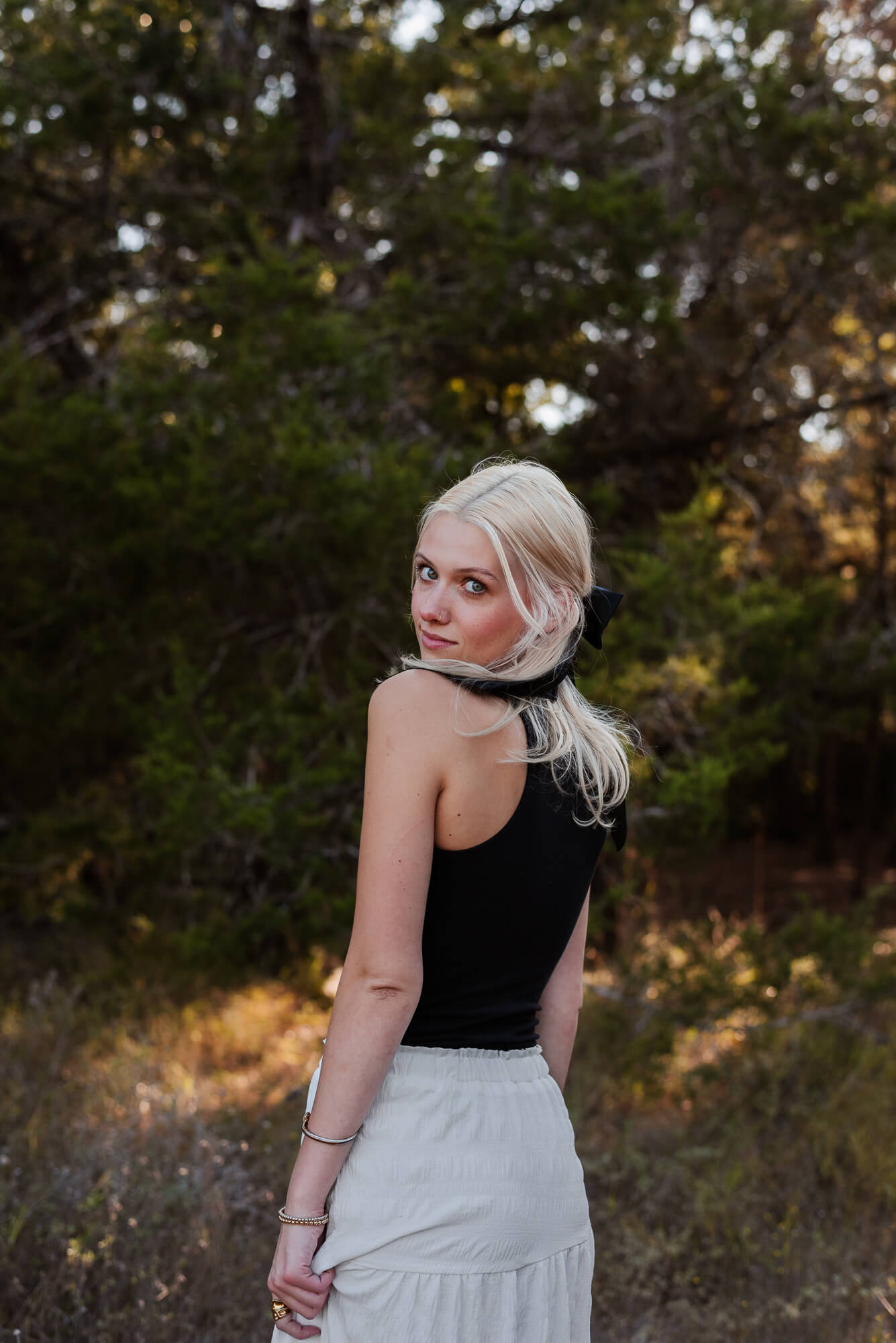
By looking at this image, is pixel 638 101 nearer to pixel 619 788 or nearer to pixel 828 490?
pixel 828 490

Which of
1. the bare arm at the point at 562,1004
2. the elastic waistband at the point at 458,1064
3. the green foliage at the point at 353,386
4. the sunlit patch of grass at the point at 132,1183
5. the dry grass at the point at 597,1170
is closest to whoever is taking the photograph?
the elastic waistband at the point at 458,1064

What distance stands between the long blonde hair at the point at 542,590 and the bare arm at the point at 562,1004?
319 millimetres

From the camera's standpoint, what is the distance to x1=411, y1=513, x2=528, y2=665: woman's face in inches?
61.1

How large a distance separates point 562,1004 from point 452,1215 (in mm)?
475

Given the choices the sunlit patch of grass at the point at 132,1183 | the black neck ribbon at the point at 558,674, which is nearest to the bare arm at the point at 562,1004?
the black neck ribbon at the point at 558,674

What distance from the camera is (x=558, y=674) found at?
1611 millimetres

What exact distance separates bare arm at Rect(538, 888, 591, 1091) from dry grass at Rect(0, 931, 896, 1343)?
1320 millimetres

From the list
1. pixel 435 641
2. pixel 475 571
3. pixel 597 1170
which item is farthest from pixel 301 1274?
pixel 597 1170

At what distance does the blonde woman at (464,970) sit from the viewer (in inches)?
55.4

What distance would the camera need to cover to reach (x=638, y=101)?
6.50m

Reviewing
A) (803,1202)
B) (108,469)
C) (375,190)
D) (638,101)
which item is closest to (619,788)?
(803,1202)

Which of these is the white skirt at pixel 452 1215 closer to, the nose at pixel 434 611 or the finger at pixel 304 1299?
the finger at pixel 304 1299

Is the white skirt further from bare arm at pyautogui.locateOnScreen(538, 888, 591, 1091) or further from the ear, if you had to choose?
the ear

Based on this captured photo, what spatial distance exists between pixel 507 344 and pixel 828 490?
2.51 metres
